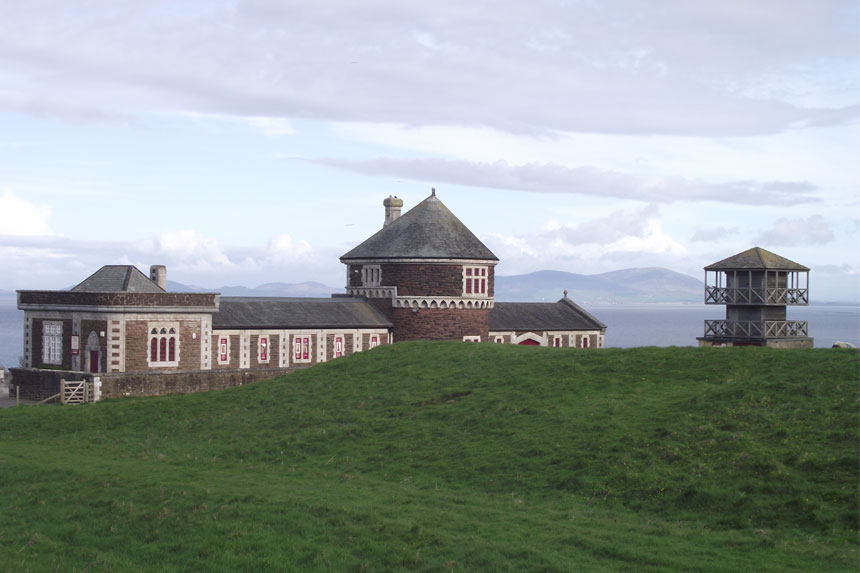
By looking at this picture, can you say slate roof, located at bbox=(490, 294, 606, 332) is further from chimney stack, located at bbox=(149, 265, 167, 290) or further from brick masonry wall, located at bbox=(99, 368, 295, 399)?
chimney stack, located at bbox=(149, 265, 167, 290)

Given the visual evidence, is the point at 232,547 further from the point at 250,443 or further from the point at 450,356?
the point at 450,356

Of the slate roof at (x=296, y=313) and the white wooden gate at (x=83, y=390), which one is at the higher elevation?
the slate roof at (x=296, y=313)

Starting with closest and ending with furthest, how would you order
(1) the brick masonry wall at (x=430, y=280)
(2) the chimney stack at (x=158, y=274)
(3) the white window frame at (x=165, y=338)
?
(3) the white window frame at (x=165, y=338)
(2) the chimney stack at (x=158, y=274)
(1) the brick masonry wall at (x=430, y=280)

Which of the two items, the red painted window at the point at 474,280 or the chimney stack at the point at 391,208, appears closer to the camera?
the red painted window at the point at 474,280

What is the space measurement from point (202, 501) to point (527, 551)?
8.54m

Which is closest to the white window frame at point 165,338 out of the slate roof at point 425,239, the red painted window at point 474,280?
the slate roof at point 425,239

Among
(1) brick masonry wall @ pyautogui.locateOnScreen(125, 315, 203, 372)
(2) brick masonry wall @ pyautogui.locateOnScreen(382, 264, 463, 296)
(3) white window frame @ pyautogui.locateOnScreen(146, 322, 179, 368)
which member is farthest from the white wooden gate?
(2) brick masonry wall @ pyautogui.locateOnScreen(382, 264, 463, 296)

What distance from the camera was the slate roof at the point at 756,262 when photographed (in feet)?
178

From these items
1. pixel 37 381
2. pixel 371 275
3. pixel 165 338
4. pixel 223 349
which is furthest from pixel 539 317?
pixel 37 381

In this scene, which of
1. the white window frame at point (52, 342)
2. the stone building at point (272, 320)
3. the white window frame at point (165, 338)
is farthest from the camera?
the white window frame at point (52, 342)

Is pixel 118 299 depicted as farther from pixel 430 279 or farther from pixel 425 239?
pixel 425 239

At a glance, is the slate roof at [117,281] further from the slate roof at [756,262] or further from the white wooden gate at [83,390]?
the slate roof at [756,262]

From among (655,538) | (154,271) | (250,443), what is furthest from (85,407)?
(655,538)

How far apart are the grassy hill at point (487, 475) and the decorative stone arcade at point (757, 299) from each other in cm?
2183
